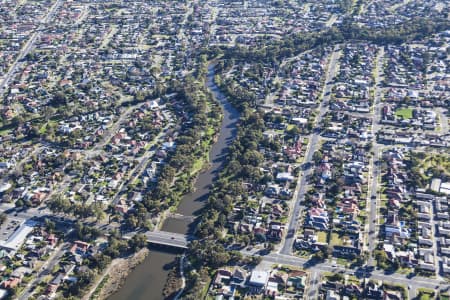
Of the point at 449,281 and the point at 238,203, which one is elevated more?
the point at 238,203

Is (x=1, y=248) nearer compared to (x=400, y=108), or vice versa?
(x=1, y=248)

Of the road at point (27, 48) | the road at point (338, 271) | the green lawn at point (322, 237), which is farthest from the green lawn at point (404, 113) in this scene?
the road at point (27, 48)

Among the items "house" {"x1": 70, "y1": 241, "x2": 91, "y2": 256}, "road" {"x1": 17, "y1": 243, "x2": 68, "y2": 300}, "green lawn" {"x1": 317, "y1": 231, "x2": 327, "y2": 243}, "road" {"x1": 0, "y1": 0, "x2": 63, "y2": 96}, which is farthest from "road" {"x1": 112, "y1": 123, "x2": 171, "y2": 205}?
"road" {"x1": 0, "y1": 0, "x2": 63, "y2": 96}

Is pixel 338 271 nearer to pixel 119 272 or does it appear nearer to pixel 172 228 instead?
pixel 172 228

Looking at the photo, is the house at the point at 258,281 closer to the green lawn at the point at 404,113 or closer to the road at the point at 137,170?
the road at the point at 137,170

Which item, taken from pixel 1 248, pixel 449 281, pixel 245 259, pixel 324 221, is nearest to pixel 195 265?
pixel 245 259

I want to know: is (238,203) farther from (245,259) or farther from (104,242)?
(104,242)

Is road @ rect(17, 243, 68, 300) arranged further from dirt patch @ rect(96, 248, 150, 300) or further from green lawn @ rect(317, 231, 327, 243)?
green lawn @ rect(317, 231, 327, 243)
